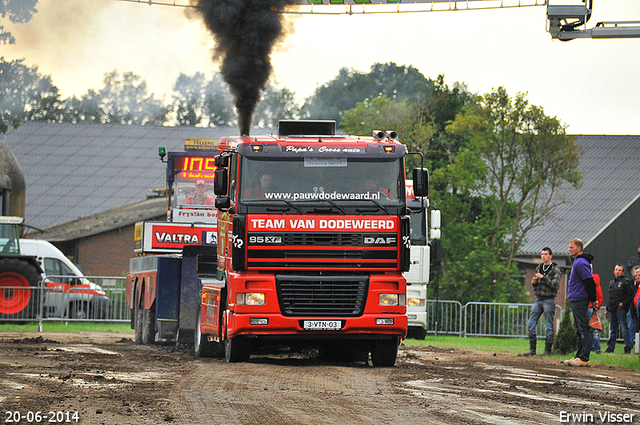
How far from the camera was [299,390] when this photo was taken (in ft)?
34.6

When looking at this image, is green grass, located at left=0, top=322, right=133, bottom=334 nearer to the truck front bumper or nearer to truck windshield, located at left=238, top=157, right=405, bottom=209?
the truck front bumper

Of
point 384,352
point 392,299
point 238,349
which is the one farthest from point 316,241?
point 384,352

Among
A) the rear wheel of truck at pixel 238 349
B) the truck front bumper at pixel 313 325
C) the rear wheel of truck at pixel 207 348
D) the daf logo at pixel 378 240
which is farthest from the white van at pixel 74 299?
the daf logo at pixel 378 240

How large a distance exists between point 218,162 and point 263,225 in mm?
1756

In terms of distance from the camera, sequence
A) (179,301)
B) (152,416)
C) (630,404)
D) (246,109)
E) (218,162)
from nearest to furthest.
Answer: (152,416) → (630,404) → (218,162) → (179,301) → (246,109)

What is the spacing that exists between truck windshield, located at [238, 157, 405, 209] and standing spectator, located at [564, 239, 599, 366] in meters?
4.27

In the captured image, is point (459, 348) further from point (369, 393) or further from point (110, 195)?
point (110, 195)

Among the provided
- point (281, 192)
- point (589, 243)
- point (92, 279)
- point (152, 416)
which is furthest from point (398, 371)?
point (589, 243)

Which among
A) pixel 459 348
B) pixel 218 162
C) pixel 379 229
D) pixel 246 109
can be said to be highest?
pixel 246 109

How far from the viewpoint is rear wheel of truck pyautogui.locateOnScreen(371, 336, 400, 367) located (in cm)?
1381

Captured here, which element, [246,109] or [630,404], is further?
[246,109]

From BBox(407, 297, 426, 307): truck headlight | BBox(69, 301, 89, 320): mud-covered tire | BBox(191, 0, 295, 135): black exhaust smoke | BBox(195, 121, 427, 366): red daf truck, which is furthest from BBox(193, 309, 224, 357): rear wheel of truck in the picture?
BBox(69, 301, 89, 320): mud-covered tire

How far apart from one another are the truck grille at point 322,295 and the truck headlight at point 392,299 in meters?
0.25

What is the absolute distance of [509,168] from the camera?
3172cm
